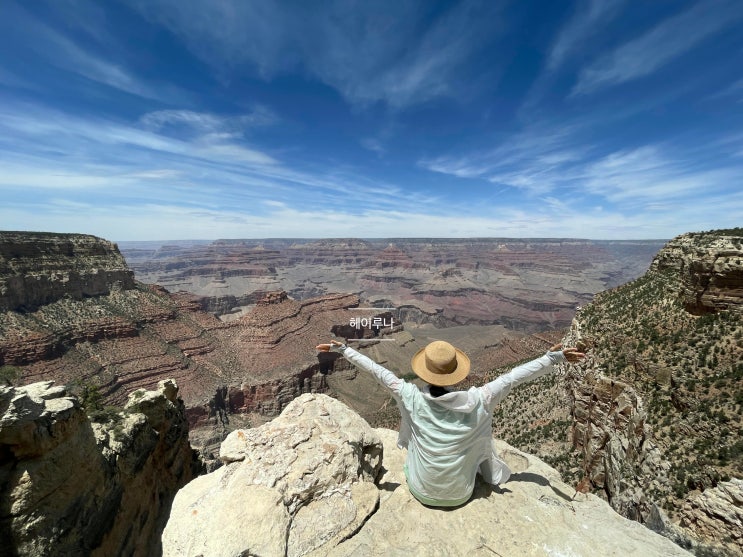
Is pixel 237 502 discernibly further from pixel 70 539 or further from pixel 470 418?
pixel 70 539

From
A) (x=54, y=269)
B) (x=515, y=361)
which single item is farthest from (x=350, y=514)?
(x=54, y=269)

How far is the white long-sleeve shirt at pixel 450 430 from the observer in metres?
4.70

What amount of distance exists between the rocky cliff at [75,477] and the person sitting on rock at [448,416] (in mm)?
9026

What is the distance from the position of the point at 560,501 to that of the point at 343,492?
3.48 m

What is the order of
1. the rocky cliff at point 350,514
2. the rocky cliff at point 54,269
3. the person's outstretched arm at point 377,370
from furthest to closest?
the rocky cliff at point 54,269 < the person's outstretched arm at point 377,370 < the rocky cliff at point 350,514

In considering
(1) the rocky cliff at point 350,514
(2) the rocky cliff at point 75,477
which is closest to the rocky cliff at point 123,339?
(2) the rocky cliff at point 75,477

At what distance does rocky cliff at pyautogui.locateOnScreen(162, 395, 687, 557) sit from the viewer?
4.35 m

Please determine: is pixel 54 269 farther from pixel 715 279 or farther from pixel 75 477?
pixel 715 279

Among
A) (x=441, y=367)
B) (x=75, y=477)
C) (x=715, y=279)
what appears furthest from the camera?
(x=715, y=279)

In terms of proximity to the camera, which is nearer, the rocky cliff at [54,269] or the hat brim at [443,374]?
the hat brim at [443,374]

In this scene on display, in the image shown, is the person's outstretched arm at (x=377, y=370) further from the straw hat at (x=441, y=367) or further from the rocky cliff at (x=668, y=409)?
the rocky cliff at (x=668, y=409)

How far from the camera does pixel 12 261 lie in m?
46.8

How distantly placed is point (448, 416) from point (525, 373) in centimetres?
133

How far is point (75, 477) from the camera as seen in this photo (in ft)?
30.5
